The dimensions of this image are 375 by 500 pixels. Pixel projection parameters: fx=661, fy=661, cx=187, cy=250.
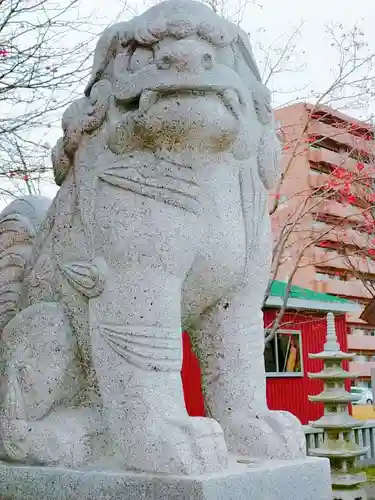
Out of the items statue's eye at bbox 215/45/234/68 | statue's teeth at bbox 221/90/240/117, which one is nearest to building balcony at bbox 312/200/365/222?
statue's eye at bbox 215/45/234/68

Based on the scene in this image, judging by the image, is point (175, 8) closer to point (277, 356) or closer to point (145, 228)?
point (145, 228)

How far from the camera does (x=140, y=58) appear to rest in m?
1.96

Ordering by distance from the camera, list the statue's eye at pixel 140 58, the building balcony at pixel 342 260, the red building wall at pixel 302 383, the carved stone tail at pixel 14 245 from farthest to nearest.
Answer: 1. the red building wall at pixel 302 383
2. the building balcony at pixel 342 260
3. the carved stone tail at pixel 14 245
4. the statue's eye at pixel 140 58

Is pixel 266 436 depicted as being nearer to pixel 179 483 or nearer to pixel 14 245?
pixel 179 483

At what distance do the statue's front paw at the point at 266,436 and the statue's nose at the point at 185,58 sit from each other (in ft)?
3.36

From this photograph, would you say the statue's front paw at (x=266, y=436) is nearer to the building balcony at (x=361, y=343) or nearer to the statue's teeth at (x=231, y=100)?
the statue's teeth at (x=231, y=100)

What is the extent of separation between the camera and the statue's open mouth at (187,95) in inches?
72.5

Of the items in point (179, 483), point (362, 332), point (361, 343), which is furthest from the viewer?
point (362, 332)

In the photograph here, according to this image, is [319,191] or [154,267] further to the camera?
[319,191]

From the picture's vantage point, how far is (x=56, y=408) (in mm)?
2008

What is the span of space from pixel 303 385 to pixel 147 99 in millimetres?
11771

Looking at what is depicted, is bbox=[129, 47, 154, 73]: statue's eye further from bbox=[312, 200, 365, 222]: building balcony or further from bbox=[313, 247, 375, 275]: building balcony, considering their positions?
bbox=[313, 247, 375, 275]: building balcony

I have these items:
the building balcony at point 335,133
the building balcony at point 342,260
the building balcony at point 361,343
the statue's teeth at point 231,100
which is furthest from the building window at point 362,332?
the statue's teeth at point 231,100

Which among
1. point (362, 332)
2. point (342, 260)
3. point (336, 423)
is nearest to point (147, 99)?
point (336, 423)
